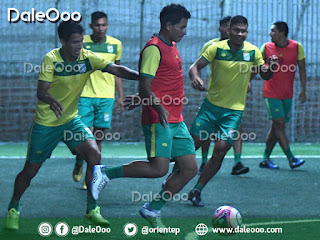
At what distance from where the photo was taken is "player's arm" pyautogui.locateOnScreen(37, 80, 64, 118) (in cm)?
570

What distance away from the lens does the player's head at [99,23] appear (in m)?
8.55

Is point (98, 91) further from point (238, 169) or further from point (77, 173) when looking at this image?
point (238, 169)

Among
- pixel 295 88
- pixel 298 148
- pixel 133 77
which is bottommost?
pixel 298 148

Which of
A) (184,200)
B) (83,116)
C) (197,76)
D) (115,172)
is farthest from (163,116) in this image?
(83,116)

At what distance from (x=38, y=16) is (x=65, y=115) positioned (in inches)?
287

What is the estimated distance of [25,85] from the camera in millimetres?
13562

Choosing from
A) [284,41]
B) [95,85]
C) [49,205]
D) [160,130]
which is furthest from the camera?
[284,41]

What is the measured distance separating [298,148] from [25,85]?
565 cm

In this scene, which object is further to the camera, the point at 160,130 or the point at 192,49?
the point at 192,49

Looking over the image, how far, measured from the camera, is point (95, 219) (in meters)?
5.98

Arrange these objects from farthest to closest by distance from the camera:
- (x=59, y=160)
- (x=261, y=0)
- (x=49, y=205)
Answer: (x=261, y=0) < (x=59, y=160) < (x=49, y=205)

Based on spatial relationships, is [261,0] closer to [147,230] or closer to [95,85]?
[95,85]

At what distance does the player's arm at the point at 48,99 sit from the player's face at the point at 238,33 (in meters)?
2.45

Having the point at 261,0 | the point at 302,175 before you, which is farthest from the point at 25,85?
the point at 302,175
